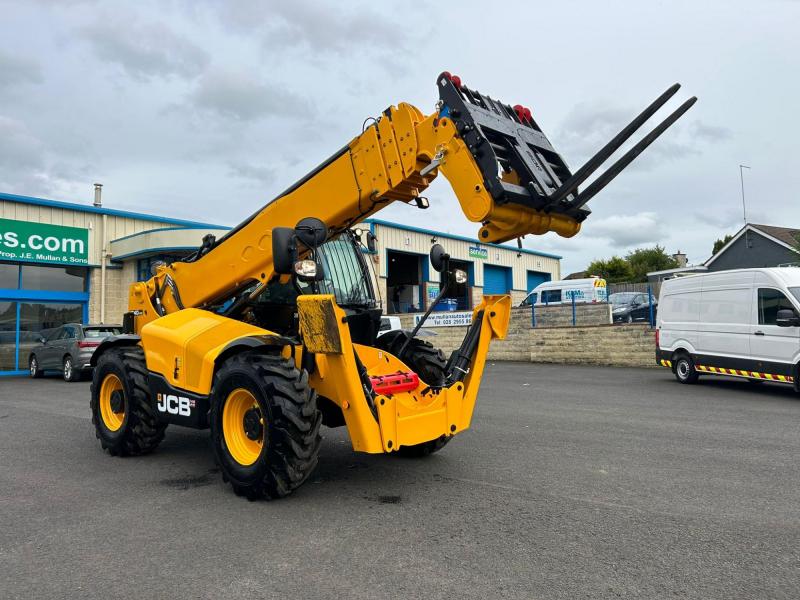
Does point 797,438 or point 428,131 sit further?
point 797,438

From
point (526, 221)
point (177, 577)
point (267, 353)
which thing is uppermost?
point (526, 221)

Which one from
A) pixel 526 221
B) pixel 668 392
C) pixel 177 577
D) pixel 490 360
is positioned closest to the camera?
pixel 177 577

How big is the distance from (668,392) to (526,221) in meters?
8.48

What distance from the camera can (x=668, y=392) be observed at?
1157cm

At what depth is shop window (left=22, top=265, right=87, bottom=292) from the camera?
19.3m

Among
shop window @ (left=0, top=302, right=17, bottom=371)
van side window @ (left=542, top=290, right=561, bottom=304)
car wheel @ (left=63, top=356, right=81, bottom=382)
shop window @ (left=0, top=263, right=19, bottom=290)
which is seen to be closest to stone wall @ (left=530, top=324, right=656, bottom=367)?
van side window @ (left=542, top=290, right=561, bottom=304)

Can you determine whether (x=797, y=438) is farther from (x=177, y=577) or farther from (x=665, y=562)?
(x=177, y=577)

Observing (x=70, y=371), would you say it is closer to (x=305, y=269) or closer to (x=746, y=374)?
(x=305, y=269)

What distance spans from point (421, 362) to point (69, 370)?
44.0 feet

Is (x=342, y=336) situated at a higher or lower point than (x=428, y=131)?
lower

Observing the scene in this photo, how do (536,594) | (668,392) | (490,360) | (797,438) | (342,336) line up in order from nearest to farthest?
(536,594) → (342,336) → (797,438) → (668,392) → (490,360)

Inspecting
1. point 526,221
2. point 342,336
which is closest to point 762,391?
point 526,221

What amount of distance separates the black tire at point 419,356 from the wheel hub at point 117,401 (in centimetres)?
289

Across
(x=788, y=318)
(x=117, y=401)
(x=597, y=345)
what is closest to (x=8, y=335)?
(x=117, y=401)
